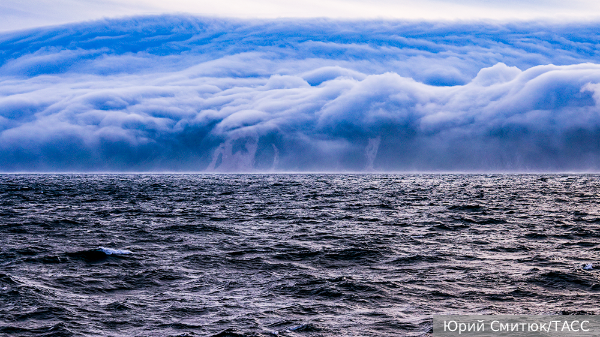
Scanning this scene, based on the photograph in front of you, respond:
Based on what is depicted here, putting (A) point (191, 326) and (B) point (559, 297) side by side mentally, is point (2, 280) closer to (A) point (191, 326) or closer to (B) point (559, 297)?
(A) point (191, 326)

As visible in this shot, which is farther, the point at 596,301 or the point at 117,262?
the point at 117,262

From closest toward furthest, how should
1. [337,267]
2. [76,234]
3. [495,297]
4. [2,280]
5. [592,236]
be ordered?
[495,297]
[2,280]
[337,267]
[592,236]
[76,234]

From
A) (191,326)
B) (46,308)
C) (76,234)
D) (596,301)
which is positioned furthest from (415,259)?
(76,234)

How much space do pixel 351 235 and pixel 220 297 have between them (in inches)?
541

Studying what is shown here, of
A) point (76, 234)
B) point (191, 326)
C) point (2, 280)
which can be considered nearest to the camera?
point (191, 326)

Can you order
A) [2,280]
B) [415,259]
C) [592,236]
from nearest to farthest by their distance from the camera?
[2,280]
[415,259]
[592,236]

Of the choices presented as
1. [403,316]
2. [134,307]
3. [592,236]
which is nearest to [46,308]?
[134,307]

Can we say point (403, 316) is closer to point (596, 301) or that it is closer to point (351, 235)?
A: point (596, 301)

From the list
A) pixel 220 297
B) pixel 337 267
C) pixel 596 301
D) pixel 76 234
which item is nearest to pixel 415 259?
pixel 337 267

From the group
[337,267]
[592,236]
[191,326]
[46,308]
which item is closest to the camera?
[191,326]

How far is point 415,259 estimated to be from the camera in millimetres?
20984

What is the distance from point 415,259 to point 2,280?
14075mm

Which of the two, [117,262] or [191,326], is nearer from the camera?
[191,326]

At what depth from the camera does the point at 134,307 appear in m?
14.2
